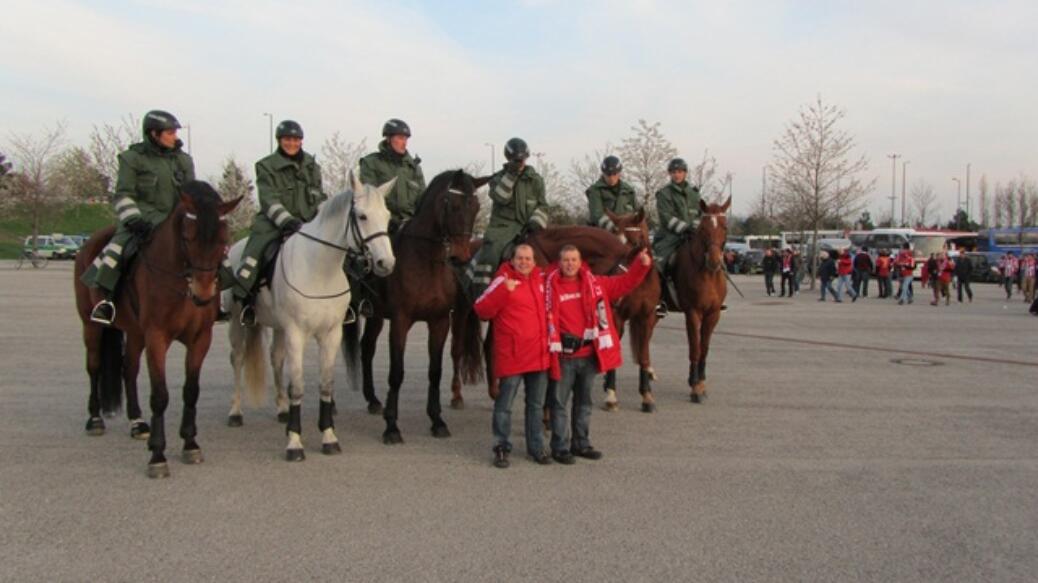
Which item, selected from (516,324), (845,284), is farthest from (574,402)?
(845,284)

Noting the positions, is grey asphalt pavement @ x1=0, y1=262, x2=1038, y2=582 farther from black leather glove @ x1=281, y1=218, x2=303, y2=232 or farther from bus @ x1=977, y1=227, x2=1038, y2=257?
bus @ x1=977, y1=227, x2=1038, y2=257

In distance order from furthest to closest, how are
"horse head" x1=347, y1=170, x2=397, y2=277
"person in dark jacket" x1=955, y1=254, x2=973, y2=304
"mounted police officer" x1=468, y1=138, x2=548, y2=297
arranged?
"person in dark jacket" x1=955, y1=254, x2=973, y2=304 < "mounted police officer" x1=468, y1=138, x2=548, y2=297 < "horse head" x1=347, y1=170, x2=397, y2=277

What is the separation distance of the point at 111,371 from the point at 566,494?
5.13 m

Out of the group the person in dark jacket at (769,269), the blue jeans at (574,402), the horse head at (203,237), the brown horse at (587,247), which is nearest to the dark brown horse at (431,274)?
the brown horse at (587,247)

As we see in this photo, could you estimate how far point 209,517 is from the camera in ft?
18.0

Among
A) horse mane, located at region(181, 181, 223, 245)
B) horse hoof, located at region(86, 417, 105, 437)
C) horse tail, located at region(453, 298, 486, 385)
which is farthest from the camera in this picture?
horse tail, located at region(453, 298, 486, 385)

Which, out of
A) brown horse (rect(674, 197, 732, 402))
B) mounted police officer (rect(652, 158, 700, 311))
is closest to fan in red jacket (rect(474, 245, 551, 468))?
brown horse (rect(674, 197, 732, 402))

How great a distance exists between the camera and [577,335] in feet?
23.2

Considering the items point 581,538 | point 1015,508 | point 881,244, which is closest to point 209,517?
point 581,538

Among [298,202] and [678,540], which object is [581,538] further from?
[298,202]

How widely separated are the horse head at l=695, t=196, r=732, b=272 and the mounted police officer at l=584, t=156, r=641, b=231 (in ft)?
2.85

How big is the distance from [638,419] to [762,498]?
292 cm

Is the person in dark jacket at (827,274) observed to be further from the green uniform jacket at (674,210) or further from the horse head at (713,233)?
the horse head at (713,233)

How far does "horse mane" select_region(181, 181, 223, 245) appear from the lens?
6.16m
